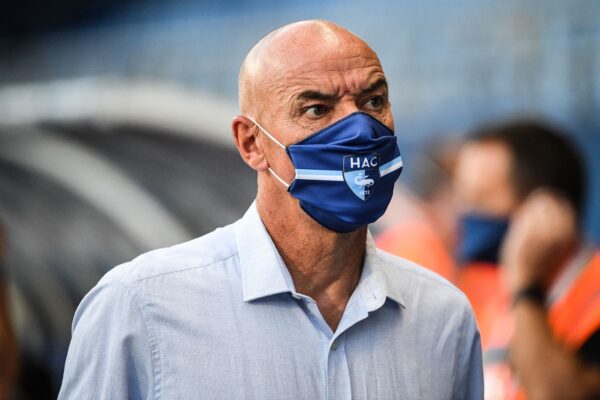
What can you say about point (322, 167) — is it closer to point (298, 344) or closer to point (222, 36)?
point (298, 344)

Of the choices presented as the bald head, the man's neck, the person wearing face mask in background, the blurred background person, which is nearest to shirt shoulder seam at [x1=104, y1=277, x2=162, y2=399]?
the man's neck

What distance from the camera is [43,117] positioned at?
467 cm

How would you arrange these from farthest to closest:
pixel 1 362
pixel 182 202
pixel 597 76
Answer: pixel 182 202
pixel 1 362
pixel 597 76

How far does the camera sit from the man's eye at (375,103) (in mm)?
1708

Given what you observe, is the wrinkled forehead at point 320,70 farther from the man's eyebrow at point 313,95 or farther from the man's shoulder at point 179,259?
the man's shoulder at point 179,259

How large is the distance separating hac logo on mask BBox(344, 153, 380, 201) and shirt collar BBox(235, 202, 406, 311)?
155mm

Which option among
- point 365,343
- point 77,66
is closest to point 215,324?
point 365,343

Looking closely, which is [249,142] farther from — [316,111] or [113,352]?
[113,352]

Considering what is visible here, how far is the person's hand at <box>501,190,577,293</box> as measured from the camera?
11.0ft

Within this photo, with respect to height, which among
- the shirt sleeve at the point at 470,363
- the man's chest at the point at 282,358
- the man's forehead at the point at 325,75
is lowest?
the shirt sleeve at the point at 470,363

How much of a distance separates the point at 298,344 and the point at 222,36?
2751 millimetres

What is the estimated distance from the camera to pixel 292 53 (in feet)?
5.52

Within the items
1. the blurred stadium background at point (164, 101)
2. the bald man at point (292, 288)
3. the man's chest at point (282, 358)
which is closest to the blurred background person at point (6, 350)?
→ the blurred stadium background at point (164, 101)

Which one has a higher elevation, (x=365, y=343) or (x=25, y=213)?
(x=365, y=343)
